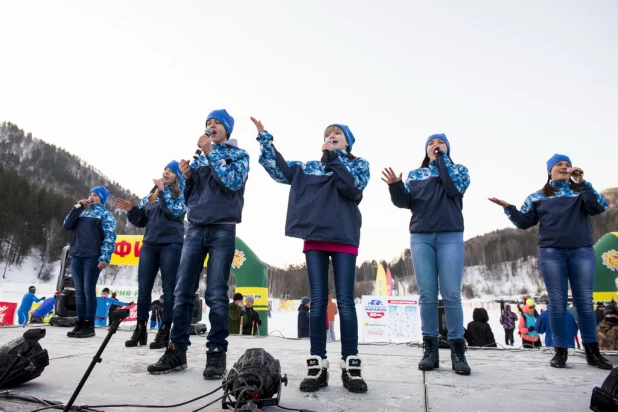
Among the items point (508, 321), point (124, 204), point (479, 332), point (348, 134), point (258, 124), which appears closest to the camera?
point (258, 124)

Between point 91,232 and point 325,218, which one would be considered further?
point 91,232

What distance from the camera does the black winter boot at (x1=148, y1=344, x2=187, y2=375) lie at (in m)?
2.59

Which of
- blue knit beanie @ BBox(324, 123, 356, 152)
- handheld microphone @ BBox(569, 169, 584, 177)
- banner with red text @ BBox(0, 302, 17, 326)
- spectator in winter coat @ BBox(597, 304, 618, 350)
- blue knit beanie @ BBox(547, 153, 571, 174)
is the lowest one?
banner with red text @ BBox(0, 302, 17, 326)

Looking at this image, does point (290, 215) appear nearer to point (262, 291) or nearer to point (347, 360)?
point (347, 360)

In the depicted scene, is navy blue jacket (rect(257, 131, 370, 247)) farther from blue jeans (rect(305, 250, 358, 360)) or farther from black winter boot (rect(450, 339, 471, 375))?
black winter boot (rect(450, 339, 471, 375))

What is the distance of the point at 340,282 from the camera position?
2658 mm

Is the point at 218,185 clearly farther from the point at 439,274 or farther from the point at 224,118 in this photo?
the point at 439,274

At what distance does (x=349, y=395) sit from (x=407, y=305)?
Result: 11.7 meters

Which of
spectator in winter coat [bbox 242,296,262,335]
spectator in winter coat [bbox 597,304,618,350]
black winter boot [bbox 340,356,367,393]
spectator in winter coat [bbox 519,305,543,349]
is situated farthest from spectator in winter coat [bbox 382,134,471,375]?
spectator in winter coat [bbox 519,305,543,349]

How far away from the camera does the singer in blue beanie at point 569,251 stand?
356 centimetres

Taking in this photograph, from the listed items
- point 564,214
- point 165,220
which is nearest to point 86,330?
point 165,220

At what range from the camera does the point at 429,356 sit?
312cm

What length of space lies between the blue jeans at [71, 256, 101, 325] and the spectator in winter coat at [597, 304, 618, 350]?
24.7 feet

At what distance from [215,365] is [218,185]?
1.27 metres
